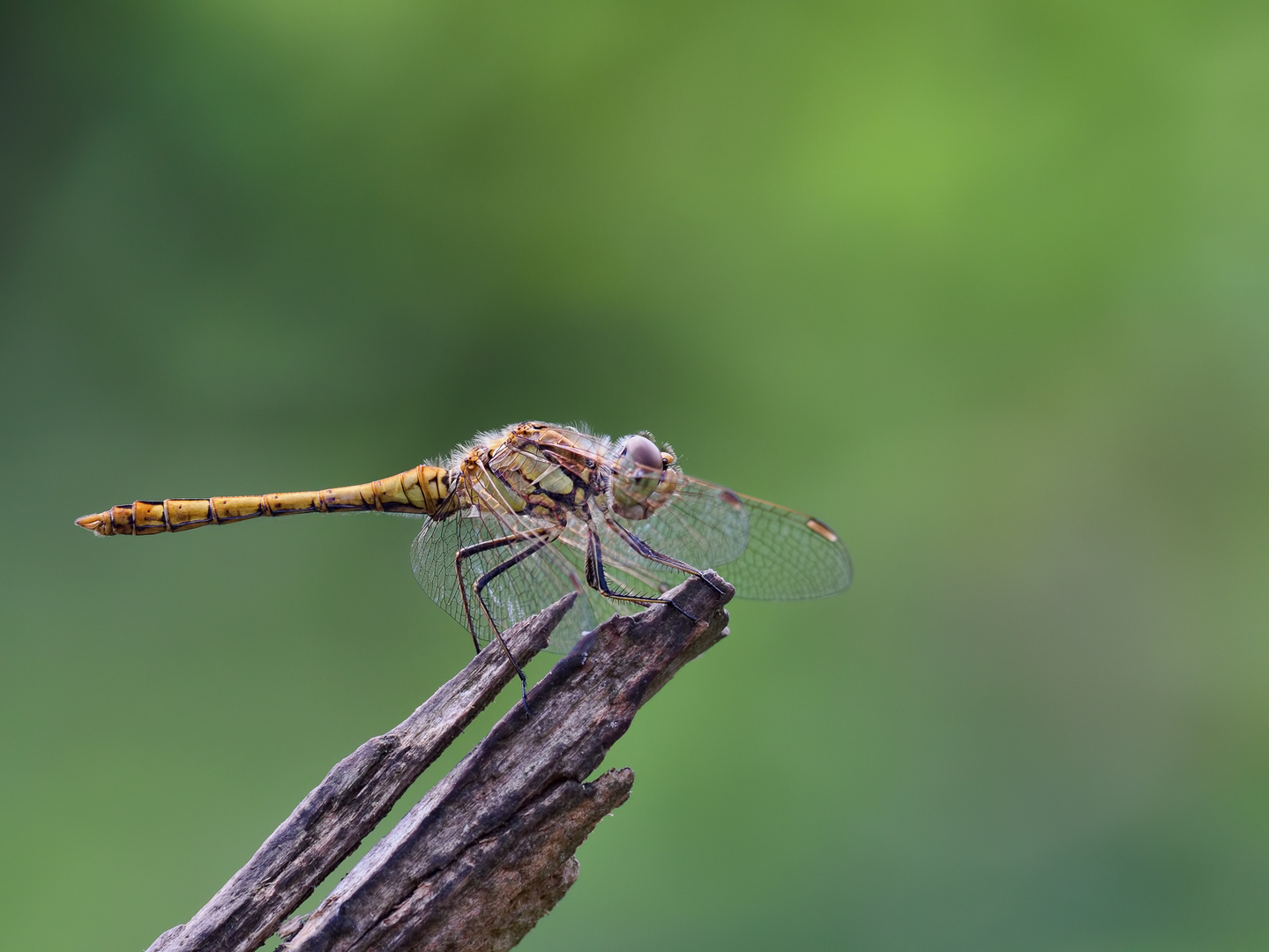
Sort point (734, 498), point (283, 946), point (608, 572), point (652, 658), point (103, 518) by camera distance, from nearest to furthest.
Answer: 1. point (283, 946)
2. point (652, 658)
3. point (608, 572)
4. point (734, 498)
5. point (103, 518)

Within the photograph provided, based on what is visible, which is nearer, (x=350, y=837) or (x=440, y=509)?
(x=350, y=837)

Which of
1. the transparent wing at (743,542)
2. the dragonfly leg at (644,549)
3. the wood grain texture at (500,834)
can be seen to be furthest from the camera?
the transparent wing at (743,542)

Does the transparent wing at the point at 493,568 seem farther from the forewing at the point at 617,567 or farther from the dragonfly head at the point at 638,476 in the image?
the dragonfly head at the point at 638,476

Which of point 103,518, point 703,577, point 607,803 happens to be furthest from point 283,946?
point 103,518

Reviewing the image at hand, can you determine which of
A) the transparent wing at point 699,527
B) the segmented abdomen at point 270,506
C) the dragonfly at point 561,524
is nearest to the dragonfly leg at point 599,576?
the dragonfly at point 561,524

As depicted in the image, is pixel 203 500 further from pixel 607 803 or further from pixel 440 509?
pixel 607 803

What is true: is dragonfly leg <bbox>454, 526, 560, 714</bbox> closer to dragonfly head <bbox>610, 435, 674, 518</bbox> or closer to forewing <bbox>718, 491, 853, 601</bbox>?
dragonfly head <bbox>610, 435, 674, 518</bbox>
